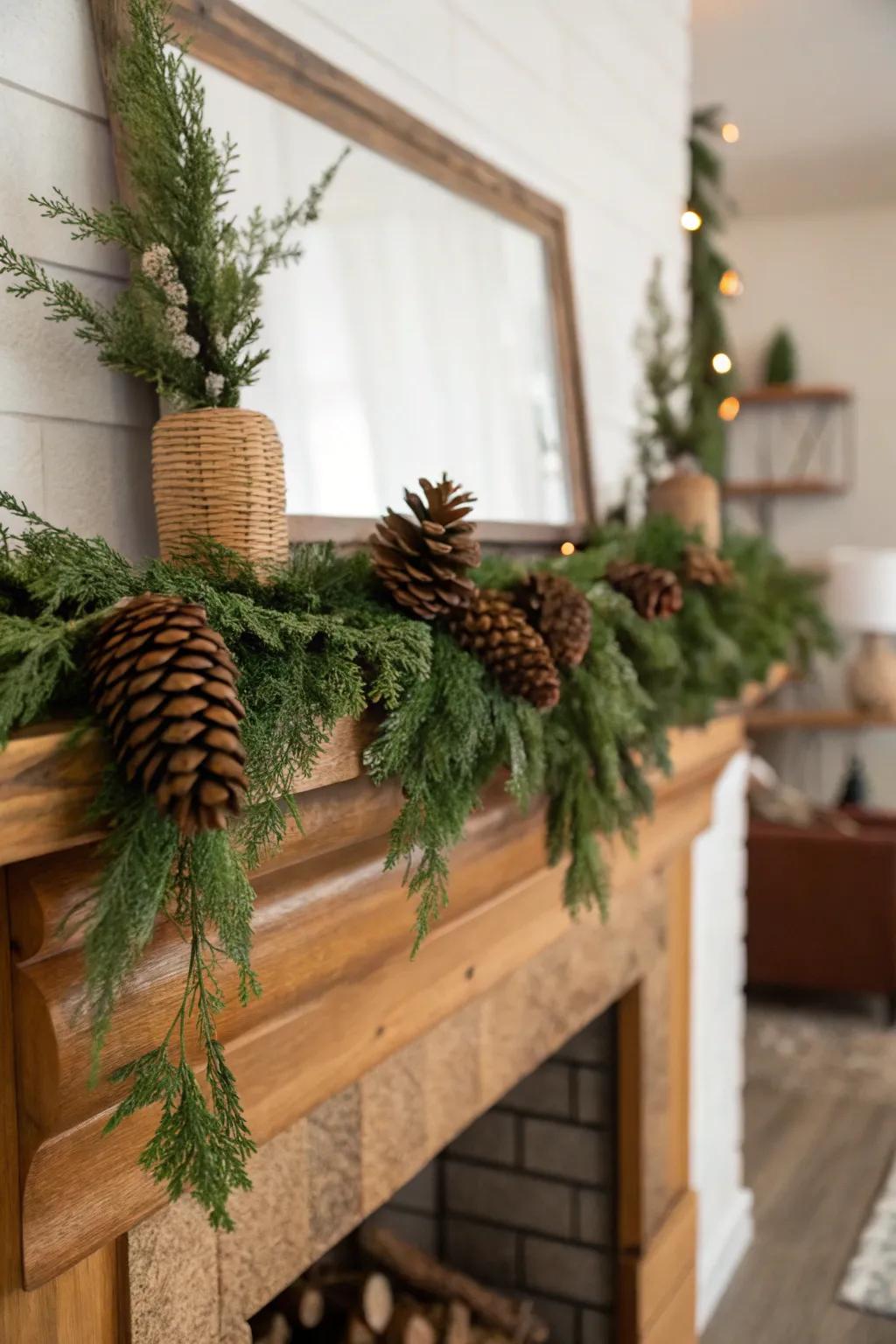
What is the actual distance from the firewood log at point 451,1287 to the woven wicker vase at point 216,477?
4.53 feet

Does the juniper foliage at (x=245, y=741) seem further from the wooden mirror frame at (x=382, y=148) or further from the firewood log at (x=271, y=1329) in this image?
the firewood log at (x=271, y=1329)

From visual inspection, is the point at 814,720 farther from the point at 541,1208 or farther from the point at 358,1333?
the point at 358,1333

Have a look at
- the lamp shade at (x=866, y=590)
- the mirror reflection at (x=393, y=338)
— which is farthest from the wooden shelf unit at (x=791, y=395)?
the mirror reflection at (x=393, y=338)

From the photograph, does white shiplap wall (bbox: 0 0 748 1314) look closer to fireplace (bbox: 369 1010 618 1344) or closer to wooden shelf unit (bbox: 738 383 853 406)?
fireplace (bbox: 369 1010 618 1344)

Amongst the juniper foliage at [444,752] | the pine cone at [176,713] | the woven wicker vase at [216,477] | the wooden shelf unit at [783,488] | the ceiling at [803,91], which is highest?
the ceiling at [803,91]

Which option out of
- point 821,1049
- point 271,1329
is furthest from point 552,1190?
point 821,1049

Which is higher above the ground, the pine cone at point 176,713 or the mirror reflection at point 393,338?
the mirror reflection at point 393,338

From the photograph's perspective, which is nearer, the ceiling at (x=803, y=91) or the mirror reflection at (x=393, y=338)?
the mirror reflection at (x=393, y=338)

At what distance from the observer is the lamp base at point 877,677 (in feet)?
15.8

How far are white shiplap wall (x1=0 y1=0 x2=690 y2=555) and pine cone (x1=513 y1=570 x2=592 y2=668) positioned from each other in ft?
1.13

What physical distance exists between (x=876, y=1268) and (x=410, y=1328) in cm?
129

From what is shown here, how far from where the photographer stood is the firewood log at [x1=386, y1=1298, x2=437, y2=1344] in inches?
69.9

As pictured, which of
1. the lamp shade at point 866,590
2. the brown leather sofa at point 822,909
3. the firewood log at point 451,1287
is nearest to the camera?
the firewood log at point 451,1287

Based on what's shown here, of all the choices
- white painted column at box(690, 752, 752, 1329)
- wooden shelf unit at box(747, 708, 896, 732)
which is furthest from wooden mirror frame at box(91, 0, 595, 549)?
wooden shelf unit at box(747, 708, 896, 732)
